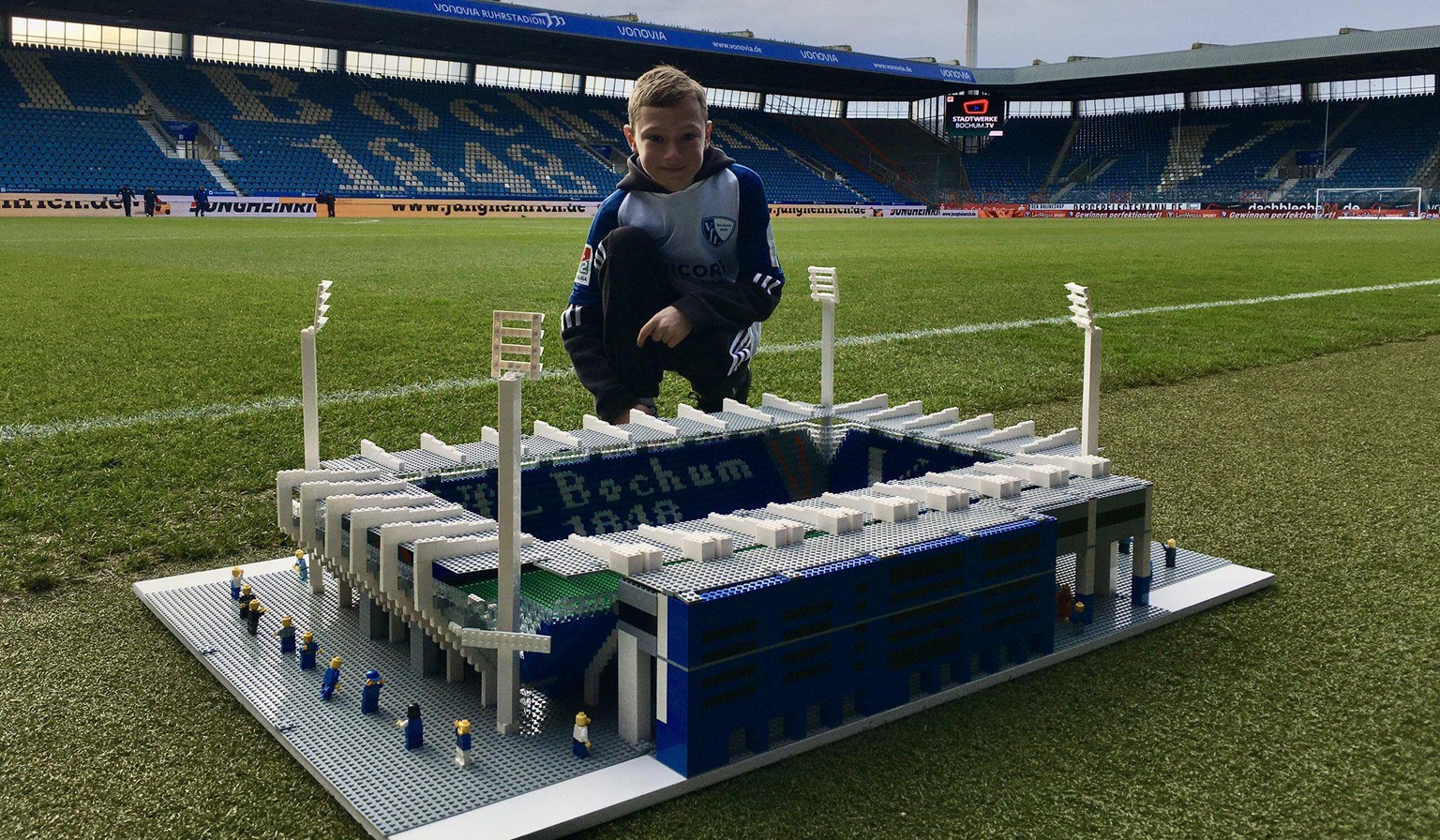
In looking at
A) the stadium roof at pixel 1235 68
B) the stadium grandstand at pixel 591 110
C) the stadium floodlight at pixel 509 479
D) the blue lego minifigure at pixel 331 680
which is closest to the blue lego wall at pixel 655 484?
the blue lego minifigure at pixel 331 680

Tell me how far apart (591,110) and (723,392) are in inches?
1941

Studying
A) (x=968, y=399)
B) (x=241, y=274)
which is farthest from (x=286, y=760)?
(x=241, y=274)

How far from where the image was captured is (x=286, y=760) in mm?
2160

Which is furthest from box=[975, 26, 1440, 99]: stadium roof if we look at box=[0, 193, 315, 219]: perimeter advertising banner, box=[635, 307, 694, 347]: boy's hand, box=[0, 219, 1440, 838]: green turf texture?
box=[635, 307, 694, 347]: boy's hand

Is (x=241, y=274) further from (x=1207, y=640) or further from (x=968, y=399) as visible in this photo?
(x=1207, y=640)

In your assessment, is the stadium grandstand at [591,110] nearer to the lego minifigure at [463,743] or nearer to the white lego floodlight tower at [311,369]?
the white lego floodlight tower at [311,369]

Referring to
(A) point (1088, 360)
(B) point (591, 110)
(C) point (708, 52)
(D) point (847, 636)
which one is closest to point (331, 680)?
(D) point (847, 636)

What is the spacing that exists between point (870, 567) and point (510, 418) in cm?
77

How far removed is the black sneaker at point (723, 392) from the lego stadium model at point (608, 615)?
0.82 m

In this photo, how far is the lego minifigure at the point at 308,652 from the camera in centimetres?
254

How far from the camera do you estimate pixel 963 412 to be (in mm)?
5871

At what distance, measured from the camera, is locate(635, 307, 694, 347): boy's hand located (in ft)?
11.5

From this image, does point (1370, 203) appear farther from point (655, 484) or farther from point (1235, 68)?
point (655, 484)

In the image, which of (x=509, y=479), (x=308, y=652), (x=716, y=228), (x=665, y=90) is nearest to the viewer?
(x=509, y=479)
